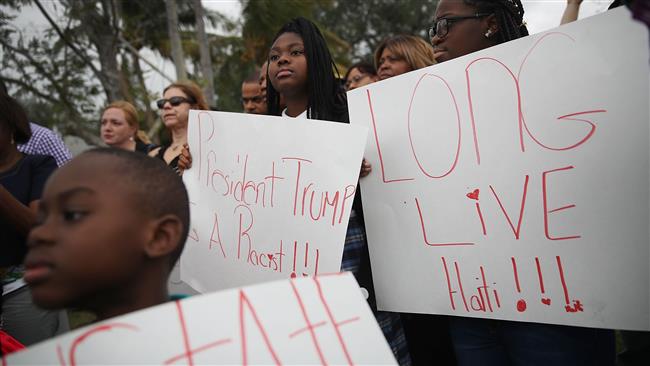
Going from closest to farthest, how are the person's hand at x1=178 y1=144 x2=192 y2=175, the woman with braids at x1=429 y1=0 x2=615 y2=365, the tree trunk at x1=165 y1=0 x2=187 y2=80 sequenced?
the woman with braids at x1=429 y1=0 x2=615 y2=365 < the person's hand at x1=178 y1=144 x2=192 y2=175 < the tree trunk at x1=165 y1=0 x2=187 y2=80

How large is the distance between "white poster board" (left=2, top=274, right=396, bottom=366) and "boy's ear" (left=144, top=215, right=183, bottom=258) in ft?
0.71

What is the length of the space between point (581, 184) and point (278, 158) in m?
0.92

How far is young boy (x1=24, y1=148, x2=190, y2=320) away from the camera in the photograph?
88 cm

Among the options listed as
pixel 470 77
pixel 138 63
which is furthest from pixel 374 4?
pixel 470 77

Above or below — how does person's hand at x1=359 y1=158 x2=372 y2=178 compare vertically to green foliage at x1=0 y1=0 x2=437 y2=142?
below

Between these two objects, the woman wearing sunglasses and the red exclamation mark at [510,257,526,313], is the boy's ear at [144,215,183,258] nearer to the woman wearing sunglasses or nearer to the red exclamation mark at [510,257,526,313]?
the red exclamation mark at [510,257,526,313]

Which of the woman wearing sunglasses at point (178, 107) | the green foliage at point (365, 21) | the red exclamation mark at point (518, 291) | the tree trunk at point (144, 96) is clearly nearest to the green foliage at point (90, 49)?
the tree trunk at point (144, 96)

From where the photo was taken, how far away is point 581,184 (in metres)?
1.15

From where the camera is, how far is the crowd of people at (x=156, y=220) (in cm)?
90

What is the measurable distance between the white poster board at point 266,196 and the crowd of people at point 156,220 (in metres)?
0.14

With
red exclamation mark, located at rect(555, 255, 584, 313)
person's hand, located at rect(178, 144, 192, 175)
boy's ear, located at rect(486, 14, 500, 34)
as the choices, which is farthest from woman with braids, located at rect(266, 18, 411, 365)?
red exclamation mark, located at rect(555, 255, 584, 313)

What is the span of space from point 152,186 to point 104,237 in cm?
15

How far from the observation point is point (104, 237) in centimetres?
90

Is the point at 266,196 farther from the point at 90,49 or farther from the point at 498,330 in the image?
the point at 90,49
